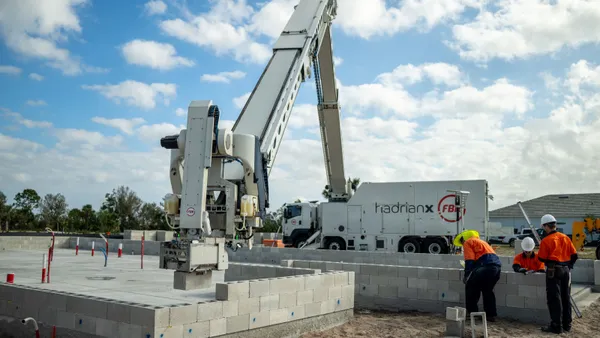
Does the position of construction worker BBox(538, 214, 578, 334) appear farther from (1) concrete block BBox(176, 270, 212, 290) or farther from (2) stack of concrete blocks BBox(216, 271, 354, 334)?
(1) concrete block BBox(176, 270, 212, 290)

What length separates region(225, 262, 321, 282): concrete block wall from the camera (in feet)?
33.2

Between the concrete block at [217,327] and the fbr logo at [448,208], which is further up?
the fbr logo at [448,208]

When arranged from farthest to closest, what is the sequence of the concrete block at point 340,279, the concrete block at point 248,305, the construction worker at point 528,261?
the construction worker at point 528,261 < the concrete block at point 340,279 < the concrete block at point 248,305

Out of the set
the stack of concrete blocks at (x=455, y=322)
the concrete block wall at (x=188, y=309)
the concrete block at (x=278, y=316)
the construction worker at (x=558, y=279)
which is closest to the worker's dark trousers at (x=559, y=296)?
the construction worker at (x=558, y=279)

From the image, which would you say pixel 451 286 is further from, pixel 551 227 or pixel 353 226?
pixel 353 226

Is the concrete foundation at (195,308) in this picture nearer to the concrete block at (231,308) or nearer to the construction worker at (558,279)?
the concrete block at (231,308)

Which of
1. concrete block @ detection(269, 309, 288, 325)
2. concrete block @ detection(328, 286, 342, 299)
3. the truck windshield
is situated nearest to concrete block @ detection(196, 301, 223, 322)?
concrete block @ detection(269, 309, 288, 325)

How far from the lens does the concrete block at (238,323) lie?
23.4 feet

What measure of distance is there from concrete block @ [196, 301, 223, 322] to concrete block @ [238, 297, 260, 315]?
42 centimetres

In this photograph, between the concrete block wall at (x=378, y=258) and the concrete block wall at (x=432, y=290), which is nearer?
the concrete block wall at (x=432, y=290)

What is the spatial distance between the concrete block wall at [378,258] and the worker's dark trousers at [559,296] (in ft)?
20.7

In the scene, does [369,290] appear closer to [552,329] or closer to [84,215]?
[552,329]

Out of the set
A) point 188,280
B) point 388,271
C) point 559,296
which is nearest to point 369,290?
point 388,271

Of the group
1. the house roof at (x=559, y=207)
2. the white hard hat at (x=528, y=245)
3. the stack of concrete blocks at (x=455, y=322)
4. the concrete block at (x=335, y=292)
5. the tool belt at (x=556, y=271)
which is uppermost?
the house roof at (x=559, y=207)
